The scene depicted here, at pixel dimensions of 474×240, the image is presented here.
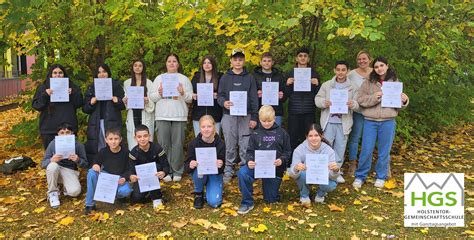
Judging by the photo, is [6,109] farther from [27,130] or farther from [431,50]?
[431,50]

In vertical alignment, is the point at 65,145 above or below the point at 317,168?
above

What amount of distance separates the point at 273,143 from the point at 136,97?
2261mm

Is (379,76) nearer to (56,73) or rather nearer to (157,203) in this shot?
(157,203)

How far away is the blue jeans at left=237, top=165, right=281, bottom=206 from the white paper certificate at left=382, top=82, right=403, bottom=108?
6.15 feet

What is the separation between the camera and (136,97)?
6.38 metres

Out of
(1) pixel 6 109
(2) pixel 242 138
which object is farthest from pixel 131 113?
(1) pixel 6 109

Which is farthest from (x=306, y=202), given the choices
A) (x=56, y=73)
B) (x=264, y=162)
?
(x=56, y=73)

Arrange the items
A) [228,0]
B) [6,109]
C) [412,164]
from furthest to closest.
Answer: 1. [6,109]
2. [412,164]
3. [228,0]

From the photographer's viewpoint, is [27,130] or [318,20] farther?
[27,130]

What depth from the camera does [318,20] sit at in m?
7.42

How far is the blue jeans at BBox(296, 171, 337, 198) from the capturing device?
5.48 meters

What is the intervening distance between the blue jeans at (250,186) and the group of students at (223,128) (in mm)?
13

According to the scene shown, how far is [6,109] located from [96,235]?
47.4ft

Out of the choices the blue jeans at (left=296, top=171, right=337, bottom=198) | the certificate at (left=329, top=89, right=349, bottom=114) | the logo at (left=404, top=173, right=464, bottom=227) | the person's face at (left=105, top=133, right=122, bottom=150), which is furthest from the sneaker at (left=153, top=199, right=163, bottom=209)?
the logo at (left=404, top=173, right=464, bottom=227)
